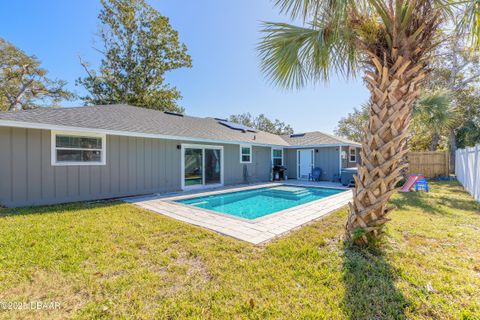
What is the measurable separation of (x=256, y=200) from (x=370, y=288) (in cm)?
623

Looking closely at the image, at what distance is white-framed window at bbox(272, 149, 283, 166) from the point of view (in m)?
14.9

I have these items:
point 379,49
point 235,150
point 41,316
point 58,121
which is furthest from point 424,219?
point 58,121

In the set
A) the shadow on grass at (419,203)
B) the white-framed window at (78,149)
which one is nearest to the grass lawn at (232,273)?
the shadow on grass at (419,203)

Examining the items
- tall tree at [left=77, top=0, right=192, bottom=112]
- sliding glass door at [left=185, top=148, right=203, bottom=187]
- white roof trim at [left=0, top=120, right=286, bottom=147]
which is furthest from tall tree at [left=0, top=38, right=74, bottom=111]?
white roof trim at [left=0, top=120, right=286, bottom=147]

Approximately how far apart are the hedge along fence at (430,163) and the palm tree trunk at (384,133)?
14.1 meters

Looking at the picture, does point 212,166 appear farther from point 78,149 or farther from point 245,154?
point 78,149

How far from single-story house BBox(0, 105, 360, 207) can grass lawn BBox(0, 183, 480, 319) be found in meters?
2.34

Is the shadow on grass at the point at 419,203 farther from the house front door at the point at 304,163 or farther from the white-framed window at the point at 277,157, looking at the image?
the white-framed window at the point at 277,157

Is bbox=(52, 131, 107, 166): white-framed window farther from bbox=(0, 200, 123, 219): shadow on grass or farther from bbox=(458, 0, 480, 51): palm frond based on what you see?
bbox=(458, 0, 480, 51): palm frond

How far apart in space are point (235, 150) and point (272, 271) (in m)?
9.62

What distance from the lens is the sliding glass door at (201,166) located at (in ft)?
33.1

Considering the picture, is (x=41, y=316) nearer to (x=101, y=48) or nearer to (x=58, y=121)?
(x=58, y=121)

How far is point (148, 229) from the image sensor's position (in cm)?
450

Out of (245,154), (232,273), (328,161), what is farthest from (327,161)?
(232,273)
